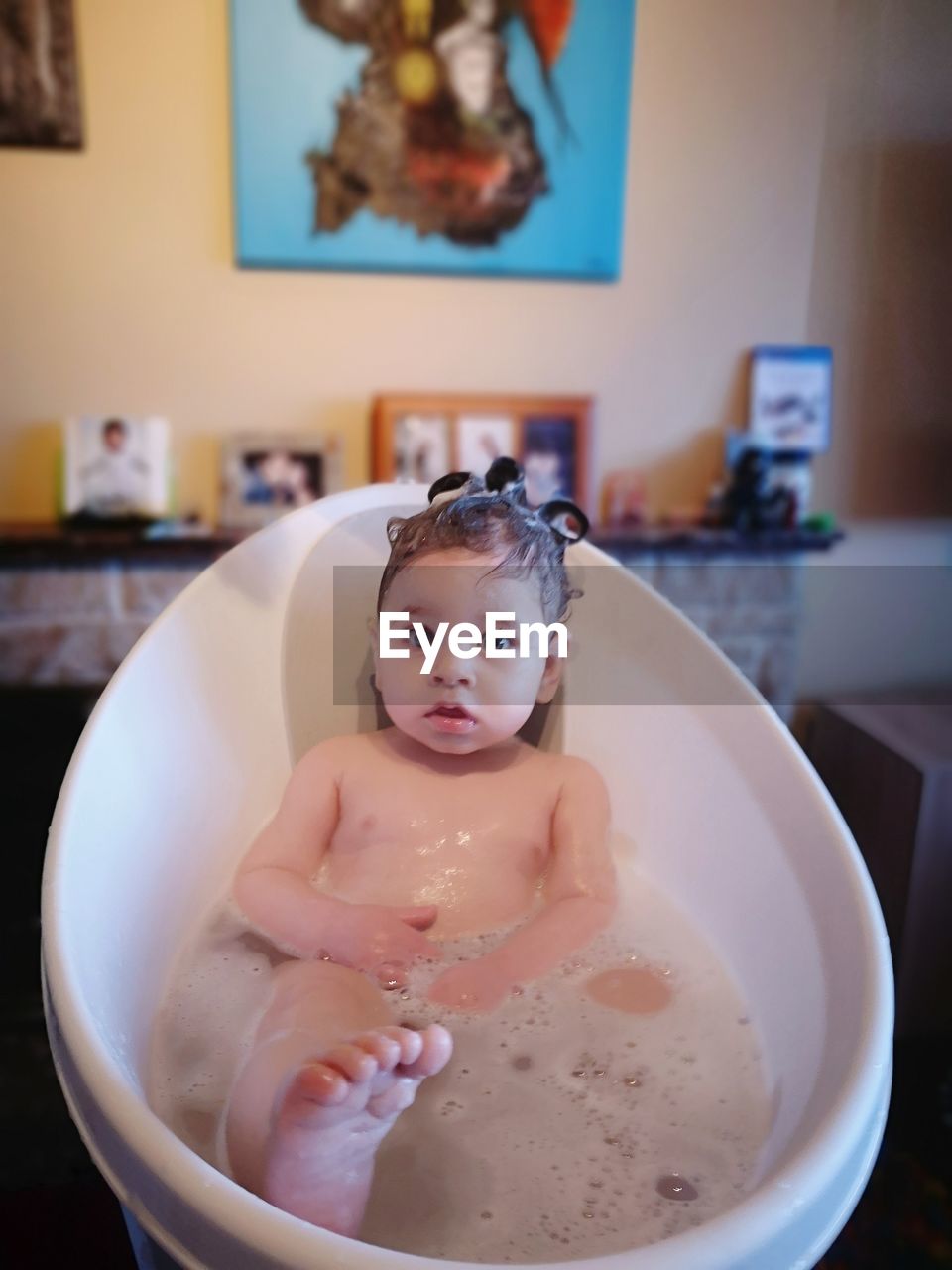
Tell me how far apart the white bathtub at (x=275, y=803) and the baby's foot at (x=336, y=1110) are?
2.4 inches

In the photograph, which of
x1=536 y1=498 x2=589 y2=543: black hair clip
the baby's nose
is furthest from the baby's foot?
x1=536 y1=498 x2=589 y2=543: black hair clip

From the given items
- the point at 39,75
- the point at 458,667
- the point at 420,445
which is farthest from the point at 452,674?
the point at 39,75

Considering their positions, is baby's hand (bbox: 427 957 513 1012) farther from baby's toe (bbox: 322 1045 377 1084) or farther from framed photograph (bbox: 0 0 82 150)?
framed photograph (bbox: 0 0 82 150)

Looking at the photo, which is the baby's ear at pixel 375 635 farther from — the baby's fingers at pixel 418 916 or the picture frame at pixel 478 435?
the picture frame at pixel 478 435

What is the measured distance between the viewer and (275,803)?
0.89 metres

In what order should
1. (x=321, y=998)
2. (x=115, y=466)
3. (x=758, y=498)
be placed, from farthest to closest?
1. (x=758, y=498)
2. (x=115, y=466)
3. (x=321, y=998)

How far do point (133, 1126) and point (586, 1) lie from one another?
1.38 m

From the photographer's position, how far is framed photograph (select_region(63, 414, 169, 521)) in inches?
53.5

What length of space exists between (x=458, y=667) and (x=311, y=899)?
219 millimetres

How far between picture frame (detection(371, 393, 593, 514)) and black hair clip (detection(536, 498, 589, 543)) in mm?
532

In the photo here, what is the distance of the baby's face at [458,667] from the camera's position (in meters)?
0.73

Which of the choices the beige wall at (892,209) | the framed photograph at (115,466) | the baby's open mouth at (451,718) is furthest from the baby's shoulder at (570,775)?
the framed photograph at (115,466)

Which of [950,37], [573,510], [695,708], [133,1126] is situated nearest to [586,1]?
[950,37]

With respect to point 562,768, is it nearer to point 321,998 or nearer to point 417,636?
point 417,636
